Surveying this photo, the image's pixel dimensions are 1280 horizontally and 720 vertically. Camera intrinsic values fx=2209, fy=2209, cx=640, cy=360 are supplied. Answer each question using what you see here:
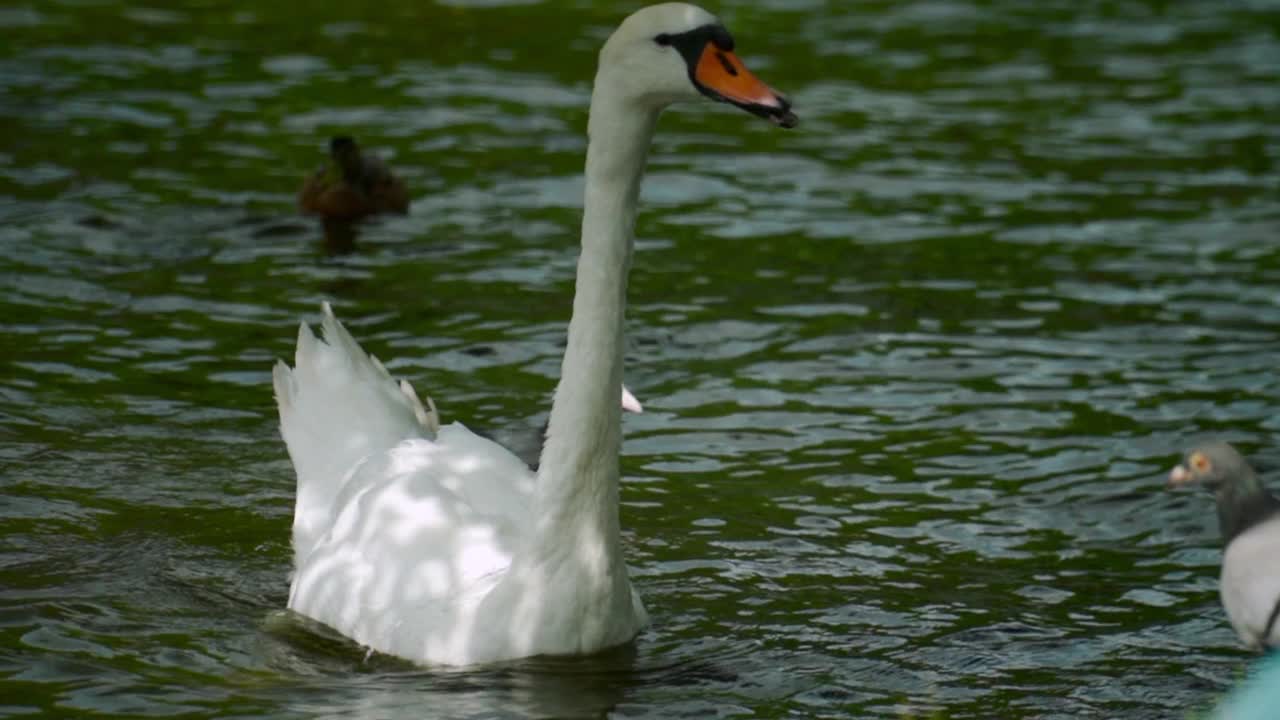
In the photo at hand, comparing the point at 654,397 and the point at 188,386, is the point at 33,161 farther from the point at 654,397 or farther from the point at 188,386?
the point at 654,397

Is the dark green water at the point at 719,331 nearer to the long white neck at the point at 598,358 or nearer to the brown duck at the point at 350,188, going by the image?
the brown duck at the point at 350,188

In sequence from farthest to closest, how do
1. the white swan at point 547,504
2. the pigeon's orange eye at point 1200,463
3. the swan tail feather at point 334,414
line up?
the pigeon's orange eye at point 1200,463, the swan tail feather at point 334,414, the white swan at point 547,504

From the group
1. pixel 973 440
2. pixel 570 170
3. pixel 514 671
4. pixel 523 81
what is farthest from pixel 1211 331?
pixel 523 81

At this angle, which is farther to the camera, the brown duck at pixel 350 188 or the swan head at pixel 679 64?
the brown duck at pixel 350 188

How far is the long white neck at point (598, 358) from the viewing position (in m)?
6.93

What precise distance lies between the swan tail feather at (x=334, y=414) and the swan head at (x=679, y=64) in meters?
2.15

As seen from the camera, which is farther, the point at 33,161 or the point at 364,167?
the point at 33,161

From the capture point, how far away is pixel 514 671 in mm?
7281

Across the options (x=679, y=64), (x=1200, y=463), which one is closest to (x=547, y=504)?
(x=679, y=64)

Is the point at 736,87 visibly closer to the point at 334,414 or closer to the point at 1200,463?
the point at 334,414

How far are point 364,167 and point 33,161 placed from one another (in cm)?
268

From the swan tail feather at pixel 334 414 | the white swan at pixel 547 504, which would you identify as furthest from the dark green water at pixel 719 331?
the swan tail feather at pixel 334 414

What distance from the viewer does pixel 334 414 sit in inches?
346

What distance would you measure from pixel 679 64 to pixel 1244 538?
3031 mm
